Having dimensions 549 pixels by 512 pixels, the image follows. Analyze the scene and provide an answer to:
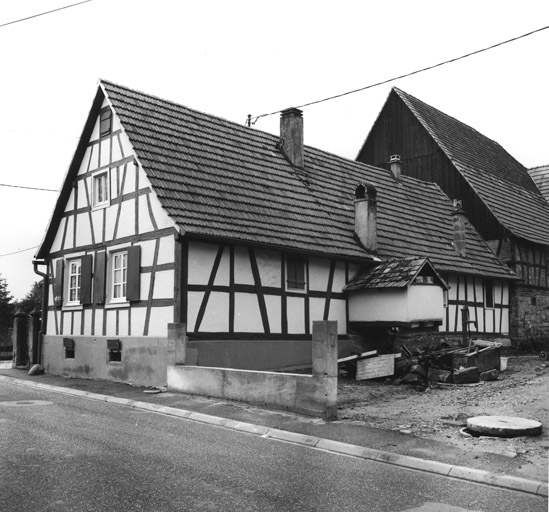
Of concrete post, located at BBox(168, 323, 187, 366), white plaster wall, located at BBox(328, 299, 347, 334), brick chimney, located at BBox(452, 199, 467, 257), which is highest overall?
brick chimney, located at BBox(452, 199, 467, 257)

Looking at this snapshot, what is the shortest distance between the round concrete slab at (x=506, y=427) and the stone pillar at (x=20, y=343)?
641 inches

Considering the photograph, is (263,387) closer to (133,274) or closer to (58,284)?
(133,274)

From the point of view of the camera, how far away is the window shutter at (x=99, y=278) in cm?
1717

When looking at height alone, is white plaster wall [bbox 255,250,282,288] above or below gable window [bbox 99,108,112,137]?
below

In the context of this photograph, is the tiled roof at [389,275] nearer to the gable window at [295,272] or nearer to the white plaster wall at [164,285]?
the gable window at [295,272]

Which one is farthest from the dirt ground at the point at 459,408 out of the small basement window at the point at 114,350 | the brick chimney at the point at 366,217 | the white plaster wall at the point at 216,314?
the small basement window at the point at 114,350

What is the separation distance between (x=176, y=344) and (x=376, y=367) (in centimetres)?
501

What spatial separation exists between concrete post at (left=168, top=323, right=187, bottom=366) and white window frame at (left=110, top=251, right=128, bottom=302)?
11.6 ft

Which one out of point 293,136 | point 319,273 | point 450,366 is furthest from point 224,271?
point 293,136

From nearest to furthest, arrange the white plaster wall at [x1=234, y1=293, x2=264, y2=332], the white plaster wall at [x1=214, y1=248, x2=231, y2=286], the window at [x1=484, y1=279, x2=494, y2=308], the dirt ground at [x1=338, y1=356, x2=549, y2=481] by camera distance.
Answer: the dirt ground at [x1=338, y1=356, x2=549, y2=481] → the white plaster wall at [x1=214, y1=248, x2=231, y2=286] → the white plaster wall at [x1=234, y1=293, x2=264, y2=332] → the window at [x1=484, y1=279, x2=494, y2=308]

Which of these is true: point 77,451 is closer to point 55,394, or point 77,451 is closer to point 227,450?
point 227,450

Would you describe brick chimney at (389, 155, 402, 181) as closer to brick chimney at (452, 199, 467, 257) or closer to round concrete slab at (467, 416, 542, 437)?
brick chimney at (452, 199, 467, 257)

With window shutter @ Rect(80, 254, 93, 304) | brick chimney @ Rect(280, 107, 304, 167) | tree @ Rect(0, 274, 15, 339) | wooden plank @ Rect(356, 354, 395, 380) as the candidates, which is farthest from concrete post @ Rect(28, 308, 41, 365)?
tree @ Rect(0, 274, 15, 339)

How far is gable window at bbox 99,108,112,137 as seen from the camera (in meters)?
17.8
